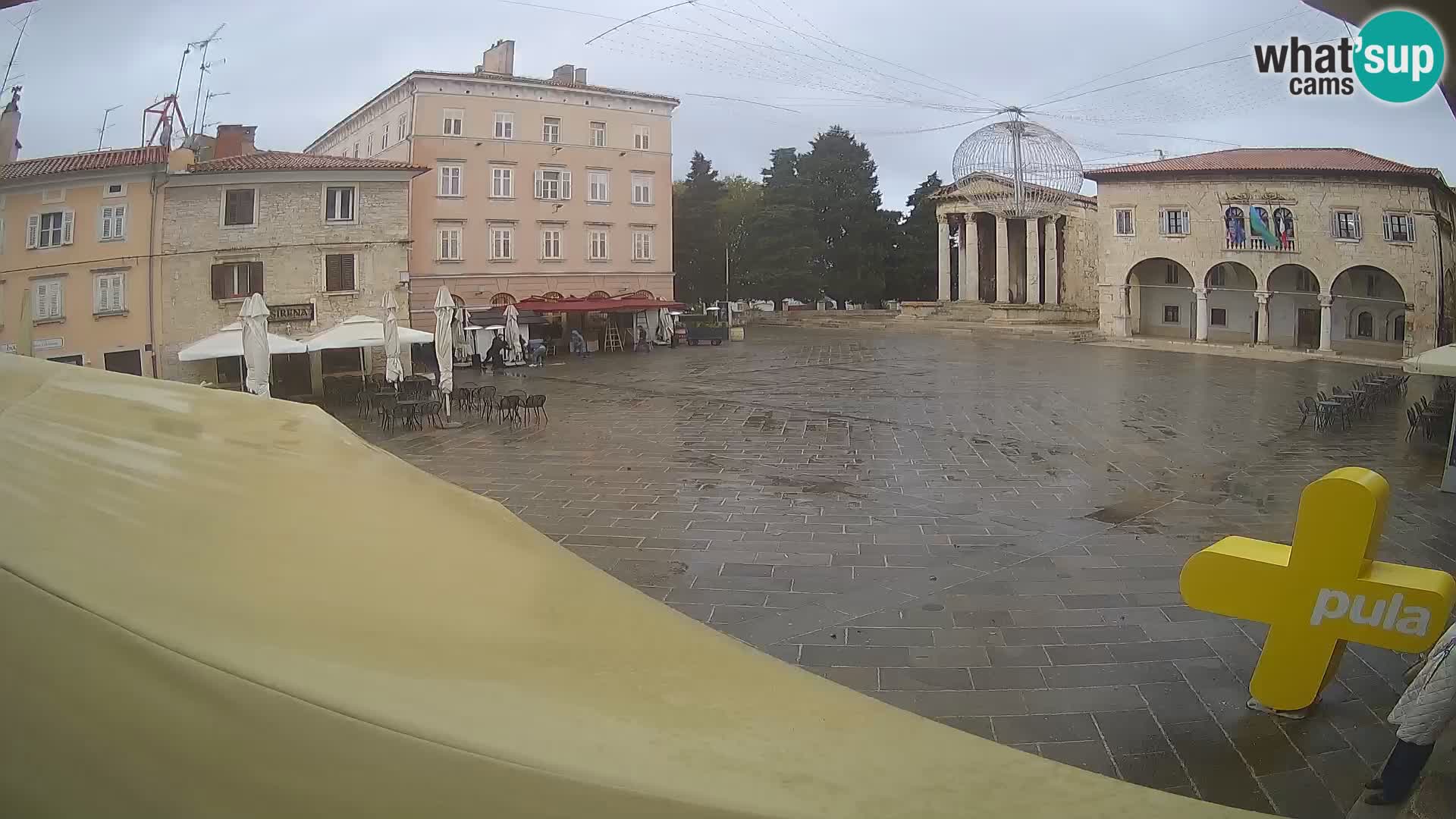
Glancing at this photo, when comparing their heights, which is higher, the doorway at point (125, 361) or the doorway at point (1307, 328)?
the doorway at point (1307, 328)

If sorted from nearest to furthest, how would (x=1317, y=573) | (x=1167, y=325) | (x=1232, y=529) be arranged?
1. (x=1317, y=573)
2. (x=1232, y=529)
3. (x=1167, y=325)

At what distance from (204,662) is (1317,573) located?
3.57 m

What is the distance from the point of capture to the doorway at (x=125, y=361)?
7.57 ft

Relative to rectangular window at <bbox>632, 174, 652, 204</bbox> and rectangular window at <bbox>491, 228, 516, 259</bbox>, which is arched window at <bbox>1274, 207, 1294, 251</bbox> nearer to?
rectangular window at <bbox>491, 228, 516, 259</bbox>

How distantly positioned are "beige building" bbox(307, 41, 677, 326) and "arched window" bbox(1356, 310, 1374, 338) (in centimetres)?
532

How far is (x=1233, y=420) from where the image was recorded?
9.47 metres

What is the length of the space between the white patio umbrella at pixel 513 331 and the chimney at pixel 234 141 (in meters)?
7.33

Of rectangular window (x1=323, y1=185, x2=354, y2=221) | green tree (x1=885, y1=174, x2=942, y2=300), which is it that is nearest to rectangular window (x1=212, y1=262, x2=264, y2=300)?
rectangular window (x1=323, y1=185, x2=354, y2=221)

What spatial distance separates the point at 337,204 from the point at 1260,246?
268 inches

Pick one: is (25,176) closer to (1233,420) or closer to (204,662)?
(204,662)

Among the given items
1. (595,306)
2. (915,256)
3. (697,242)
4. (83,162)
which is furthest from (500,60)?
(915,256)

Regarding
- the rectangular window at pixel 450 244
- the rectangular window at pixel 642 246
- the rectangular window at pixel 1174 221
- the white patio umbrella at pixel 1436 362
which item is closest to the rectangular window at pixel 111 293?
the rectangular window at pixel 450 244

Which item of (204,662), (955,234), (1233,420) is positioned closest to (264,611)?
(204,662)

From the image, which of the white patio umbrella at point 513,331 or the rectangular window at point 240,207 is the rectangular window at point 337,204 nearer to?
the rectangular window at point 240,207
